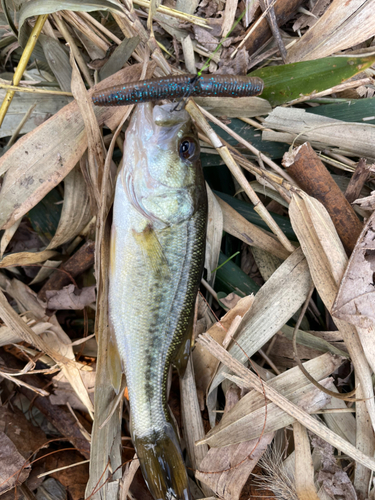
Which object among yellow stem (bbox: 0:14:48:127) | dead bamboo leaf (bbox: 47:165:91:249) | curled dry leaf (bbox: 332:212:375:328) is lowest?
curled dry leaf (bbox: 332:212:375:328)

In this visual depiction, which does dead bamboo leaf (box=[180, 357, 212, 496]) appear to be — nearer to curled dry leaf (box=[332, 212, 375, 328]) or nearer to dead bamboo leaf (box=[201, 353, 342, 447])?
dead bamboo leaf (box=[201, 353, 342, 447])

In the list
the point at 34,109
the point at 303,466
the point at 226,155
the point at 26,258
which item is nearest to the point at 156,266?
the point at 226,155

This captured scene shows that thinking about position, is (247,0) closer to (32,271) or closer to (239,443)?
(32,271)

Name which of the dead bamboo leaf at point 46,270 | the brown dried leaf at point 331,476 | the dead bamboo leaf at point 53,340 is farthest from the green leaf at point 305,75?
the brown dried leaf at point 331,476

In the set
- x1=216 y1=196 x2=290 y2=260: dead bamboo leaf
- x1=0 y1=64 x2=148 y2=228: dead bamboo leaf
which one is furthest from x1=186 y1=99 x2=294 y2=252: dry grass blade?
x1=0 y1=64 x2=148 y2=228: dead bamboo leaf

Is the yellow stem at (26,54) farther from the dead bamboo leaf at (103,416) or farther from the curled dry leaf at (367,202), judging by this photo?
the curled dry leaf at (367,202)

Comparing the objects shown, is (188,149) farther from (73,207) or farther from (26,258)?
(26,258)
